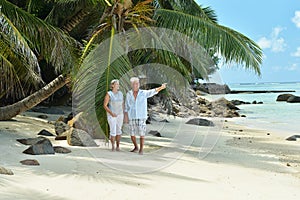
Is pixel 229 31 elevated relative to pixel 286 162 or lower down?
elevated

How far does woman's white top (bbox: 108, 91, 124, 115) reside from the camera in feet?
22.6

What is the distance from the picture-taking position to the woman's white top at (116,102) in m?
6.88

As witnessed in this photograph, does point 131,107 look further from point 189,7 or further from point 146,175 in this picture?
point 189,7

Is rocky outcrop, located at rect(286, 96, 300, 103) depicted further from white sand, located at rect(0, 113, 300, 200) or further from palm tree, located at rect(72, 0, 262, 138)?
white sand, located at rect(0, 113, 300, 200)

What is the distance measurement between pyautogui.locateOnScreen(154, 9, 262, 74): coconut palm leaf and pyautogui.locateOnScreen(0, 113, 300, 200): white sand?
2.16m

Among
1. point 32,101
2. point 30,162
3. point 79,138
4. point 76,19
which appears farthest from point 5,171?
point 76,19

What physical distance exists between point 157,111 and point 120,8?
48.7 feet

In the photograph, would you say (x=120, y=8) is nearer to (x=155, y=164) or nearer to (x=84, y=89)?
(x=84, y=89)

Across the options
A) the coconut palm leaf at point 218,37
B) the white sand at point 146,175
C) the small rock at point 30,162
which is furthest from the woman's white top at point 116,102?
the coconut palm leaf at point 218,37

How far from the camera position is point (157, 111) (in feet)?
74.7

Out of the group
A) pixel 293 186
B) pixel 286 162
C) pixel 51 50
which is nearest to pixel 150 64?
pixel 51 50

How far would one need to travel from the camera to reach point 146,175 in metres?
5.44

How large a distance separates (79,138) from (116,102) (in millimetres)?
1189

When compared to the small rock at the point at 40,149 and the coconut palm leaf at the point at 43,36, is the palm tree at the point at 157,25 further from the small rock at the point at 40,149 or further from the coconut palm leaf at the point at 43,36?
the small rock at the point at 40,149
